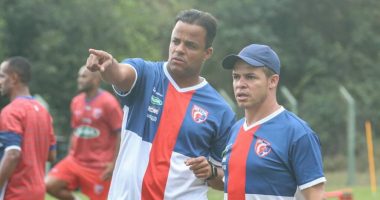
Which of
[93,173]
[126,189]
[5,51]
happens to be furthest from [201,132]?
[5,51]

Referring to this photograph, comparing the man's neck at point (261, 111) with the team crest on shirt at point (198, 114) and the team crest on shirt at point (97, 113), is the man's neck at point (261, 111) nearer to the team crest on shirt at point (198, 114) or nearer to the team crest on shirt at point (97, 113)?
the team crest on shirt at point (198, 114)

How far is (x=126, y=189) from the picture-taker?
600 centimetres

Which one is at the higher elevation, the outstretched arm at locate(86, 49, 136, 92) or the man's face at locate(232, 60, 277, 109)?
the outstretched arm at locate(86, 49, 136, 92)

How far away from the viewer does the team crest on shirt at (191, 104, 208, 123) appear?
6199mm

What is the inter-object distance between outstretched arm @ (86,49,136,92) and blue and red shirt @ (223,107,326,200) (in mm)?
861

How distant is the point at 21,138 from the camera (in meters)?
8.14

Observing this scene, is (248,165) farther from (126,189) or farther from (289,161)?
(126,189)

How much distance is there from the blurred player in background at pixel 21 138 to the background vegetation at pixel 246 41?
582 inches

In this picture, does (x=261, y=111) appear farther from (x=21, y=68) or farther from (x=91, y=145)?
(x=91, y=145)

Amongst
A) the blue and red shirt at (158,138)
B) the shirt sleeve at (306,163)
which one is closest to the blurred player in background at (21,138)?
the blue and red shirt at (158,138)

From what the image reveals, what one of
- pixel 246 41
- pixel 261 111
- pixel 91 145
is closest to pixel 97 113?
pixel 91 145

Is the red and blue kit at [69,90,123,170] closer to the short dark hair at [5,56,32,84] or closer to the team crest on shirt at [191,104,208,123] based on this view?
the short dark hair at [5,56,32,84]

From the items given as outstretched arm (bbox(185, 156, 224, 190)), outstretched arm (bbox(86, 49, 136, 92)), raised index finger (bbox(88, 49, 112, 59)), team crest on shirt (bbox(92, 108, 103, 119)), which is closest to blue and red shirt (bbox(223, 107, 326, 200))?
outstretched arm (bbox(185, 156, 224, 190))

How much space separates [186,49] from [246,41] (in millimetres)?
36454
